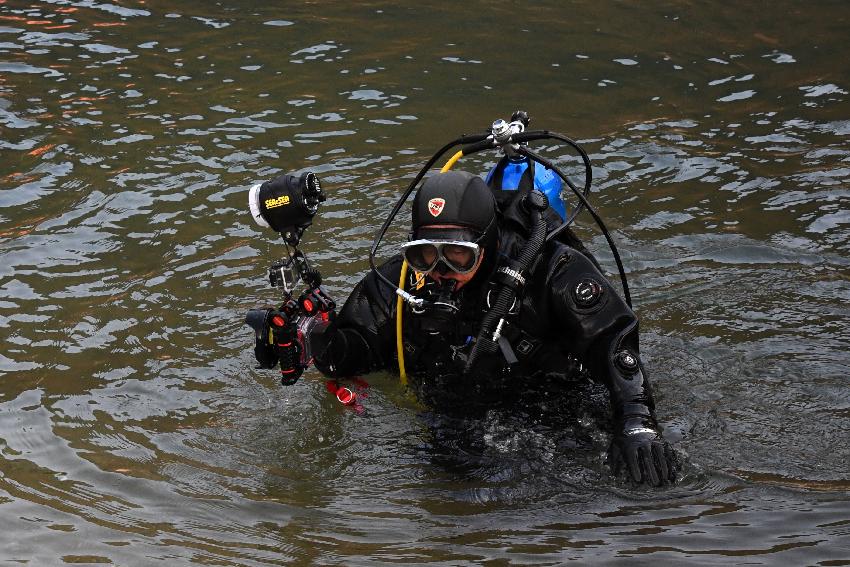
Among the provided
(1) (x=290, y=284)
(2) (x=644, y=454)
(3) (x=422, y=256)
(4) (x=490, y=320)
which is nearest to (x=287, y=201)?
(1) (x=290, y=284)

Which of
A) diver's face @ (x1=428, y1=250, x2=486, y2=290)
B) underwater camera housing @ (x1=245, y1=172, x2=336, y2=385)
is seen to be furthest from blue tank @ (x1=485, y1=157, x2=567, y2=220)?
underwater camera housing @ (x1=245, y1=172, x2=336, y2=385)

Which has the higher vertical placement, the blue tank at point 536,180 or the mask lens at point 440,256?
the blue tank at point 536,180

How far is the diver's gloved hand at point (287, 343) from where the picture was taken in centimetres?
425

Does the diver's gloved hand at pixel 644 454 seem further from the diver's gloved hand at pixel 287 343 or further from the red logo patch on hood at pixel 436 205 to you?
the diver's gloved hand at pixel 287 343

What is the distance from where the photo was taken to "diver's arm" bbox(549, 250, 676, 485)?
4.07 metres

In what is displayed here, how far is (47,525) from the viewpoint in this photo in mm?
4137

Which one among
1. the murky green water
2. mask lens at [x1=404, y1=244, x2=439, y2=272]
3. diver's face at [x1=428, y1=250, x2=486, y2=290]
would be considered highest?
mask lens at [x1=404, y1=244, x2=439, y2=272]

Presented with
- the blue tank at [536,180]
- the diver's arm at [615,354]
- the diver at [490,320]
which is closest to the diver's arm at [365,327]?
the diver at [490,320]

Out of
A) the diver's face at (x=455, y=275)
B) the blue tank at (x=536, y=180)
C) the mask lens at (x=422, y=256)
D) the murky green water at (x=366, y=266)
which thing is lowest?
the murky green water at (x=366, y=266)

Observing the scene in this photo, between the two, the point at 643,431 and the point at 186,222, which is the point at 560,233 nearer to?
the point at 643,431

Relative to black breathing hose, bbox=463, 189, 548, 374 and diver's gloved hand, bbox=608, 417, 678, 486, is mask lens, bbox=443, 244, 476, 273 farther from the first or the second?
diver's gloved hand, bbox=608, 417, 678, 486

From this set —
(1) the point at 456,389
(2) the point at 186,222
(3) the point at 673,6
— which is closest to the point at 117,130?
(2) the point at 186,222

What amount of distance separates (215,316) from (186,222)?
122 cm

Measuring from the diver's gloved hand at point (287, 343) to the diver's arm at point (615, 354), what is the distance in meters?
1.10
